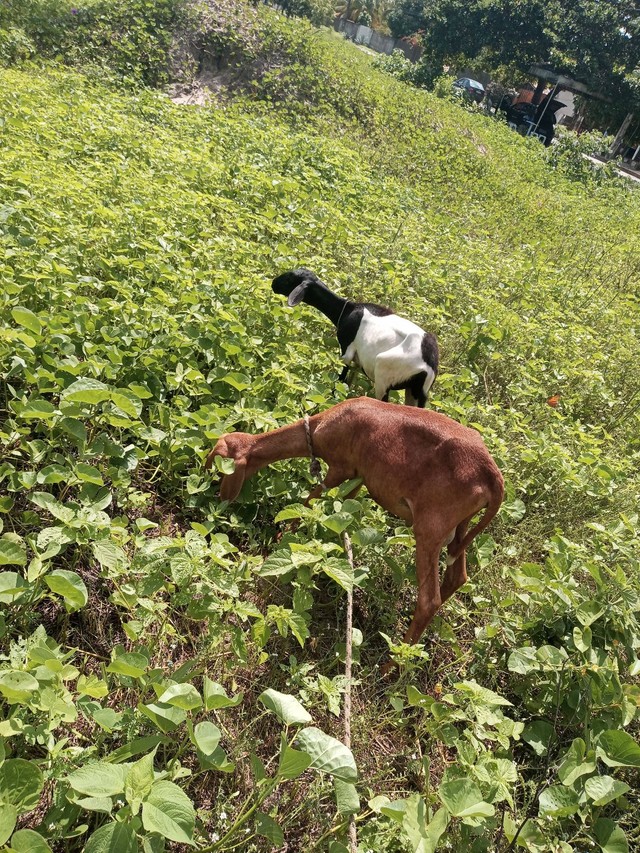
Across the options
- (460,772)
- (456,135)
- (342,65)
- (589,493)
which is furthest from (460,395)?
(342,65)

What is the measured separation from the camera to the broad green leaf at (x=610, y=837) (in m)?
1.84

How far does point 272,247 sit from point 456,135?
9990mm

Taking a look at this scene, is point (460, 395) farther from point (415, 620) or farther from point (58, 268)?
point (58, 268)

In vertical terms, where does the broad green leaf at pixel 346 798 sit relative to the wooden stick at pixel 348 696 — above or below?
above

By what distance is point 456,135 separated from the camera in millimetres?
13156

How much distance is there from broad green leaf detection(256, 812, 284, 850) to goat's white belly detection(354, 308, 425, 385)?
109 inches

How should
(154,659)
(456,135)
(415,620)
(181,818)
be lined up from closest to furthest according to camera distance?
(181,818)
(154,659)
(415,620)
(456,135)

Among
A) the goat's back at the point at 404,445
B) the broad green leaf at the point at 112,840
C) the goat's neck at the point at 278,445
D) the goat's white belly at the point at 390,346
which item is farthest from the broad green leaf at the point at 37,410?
the goat's white belly at the point at 390,346

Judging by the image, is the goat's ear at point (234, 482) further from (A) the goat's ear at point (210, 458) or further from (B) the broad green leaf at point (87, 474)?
(B) the broad green leaf at point (87, 474)

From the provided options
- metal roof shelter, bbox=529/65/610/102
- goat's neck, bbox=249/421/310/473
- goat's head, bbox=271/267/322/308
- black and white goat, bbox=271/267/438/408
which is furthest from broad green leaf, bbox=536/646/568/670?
metal roof shelter, bbox=529/65/610/102

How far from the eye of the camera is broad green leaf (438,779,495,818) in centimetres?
163

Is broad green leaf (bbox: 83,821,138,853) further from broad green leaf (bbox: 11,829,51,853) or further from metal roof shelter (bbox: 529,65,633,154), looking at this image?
metal roof shelter (bbox: 529,65,633,154)

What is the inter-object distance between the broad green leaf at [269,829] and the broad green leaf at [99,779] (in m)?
0.47

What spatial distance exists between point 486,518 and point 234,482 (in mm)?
1237
